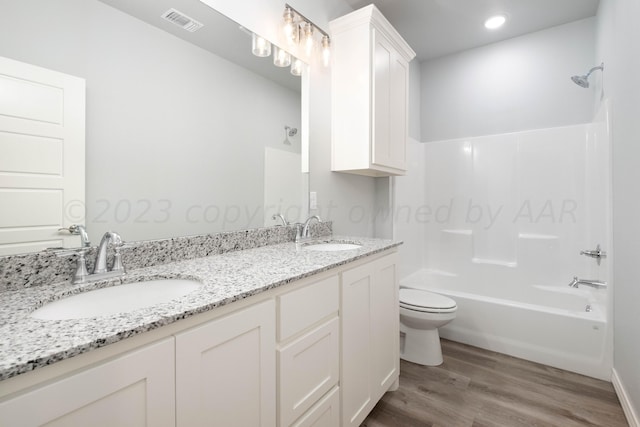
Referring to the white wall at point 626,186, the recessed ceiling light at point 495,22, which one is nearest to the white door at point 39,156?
the white wall at point 626,186

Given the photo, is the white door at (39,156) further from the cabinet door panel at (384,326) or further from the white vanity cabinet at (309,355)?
the cabinet door panel at (384,326)

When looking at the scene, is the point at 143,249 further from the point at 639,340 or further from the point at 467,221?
the point at 467,221

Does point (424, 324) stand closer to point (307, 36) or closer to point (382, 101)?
point (382, 101)

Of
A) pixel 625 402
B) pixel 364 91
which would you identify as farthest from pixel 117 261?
pixel 625 402

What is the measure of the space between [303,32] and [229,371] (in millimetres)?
1841

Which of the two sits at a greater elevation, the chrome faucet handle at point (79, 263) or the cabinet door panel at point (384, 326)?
the chrome faucet handle at point (79, 263)

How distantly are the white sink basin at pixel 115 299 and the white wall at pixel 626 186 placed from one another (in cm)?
201

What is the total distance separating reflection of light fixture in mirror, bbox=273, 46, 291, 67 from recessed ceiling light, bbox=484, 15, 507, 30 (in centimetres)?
189

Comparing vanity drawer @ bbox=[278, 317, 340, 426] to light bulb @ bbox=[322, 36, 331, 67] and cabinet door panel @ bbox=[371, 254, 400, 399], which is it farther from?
light bulb @ bbox=[322, 36, 331, 67]

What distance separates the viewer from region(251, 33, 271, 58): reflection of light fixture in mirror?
1.54 m

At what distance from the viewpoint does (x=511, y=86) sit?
279cm

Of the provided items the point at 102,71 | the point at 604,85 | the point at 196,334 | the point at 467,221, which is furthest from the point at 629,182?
the point at 102,71

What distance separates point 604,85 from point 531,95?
2.22 ft

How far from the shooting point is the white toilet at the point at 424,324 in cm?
203
